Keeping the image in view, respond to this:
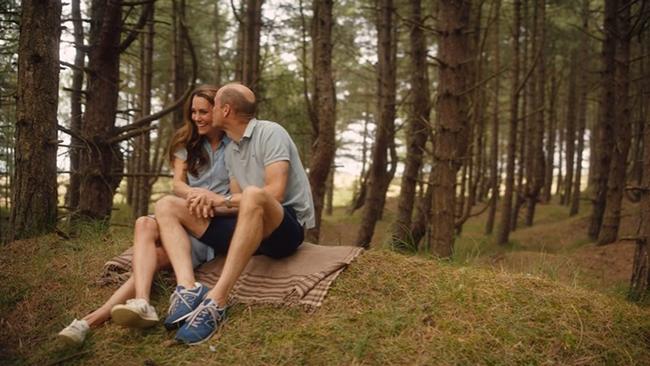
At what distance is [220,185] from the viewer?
4.18 meters

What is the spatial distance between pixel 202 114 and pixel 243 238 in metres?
1.34

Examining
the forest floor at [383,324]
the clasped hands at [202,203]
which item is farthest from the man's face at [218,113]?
the forest floor at [383,324]

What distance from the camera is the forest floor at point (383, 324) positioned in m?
2.88

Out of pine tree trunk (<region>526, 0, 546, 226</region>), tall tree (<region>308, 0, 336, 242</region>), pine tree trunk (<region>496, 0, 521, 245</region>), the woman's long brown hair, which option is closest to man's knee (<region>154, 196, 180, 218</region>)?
the woman's long brown hair

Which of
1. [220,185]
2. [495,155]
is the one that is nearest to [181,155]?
[220,185]

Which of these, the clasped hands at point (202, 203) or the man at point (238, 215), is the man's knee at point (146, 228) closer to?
the man at point (238, 215)

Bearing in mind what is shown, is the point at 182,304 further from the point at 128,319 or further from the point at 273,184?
the point at 273,184

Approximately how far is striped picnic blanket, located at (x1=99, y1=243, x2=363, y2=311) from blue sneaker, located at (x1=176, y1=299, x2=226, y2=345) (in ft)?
1.27

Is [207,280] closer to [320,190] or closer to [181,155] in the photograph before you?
[181,155]

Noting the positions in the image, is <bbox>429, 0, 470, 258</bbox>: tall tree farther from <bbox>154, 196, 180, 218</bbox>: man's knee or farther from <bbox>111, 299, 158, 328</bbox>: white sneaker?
<bbox>111, 299, 158, 328</bbox>: white sneaker

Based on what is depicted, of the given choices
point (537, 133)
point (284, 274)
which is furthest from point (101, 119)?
point (537, 133)

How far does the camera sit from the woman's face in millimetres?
4180

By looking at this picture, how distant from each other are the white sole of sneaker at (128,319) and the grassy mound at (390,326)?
0.11m

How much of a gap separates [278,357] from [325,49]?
5.27m
